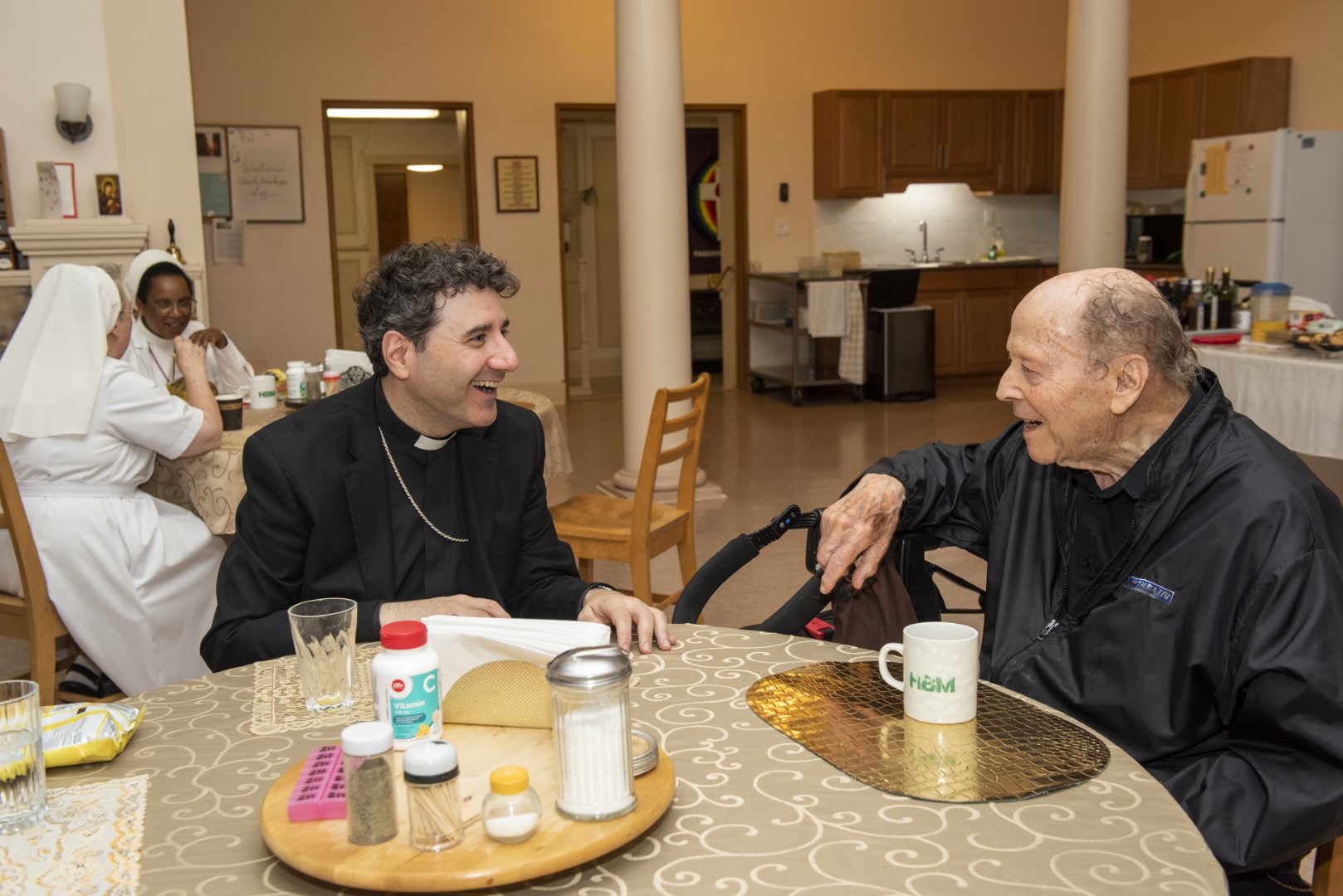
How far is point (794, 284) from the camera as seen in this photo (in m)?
9.41

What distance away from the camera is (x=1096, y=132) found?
7.34m

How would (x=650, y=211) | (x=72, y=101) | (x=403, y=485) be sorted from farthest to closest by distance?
(x=650, y=211) < (x=72, y=101) < (x=403, y=485)

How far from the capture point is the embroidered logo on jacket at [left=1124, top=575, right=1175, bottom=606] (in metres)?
1.61

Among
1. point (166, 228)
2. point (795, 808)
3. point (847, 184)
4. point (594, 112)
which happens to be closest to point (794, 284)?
point (847, 184)

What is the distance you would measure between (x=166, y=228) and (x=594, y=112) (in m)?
4.96

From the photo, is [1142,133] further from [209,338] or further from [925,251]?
[209,338]

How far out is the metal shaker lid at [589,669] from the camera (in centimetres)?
111

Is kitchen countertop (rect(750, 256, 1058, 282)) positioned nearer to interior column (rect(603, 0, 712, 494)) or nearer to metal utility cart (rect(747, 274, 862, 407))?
metal utility cart (rect(747, 274, 862, 407))

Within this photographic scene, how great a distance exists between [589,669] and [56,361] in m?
2.57

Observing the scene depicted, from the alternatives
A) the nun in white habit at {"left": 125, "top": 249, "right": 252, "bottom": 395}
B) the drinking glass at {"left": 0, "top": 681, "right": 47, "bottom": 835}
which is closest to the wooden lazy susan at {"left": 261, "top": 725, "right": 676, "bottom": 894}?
the drinking glass at {"left": 0, "top": 681, "right": 47, "bottom": 835}

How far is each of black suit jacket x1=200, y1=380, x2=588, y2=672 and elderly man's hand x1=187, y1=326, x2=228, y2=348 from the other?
273 centimetres

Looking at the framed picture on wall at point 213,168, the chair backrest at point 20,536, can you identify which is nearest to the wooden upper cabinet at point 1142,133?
the framed picture on wall at point 213,168

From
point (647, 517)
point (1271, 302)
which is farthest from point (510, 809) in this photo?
point (1271, 302)

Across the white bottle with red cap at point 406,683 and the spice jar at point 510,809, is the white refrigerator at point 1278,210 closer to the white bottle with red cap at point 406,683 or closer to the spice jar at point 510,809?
the white bottle with red cap at point 406,683
